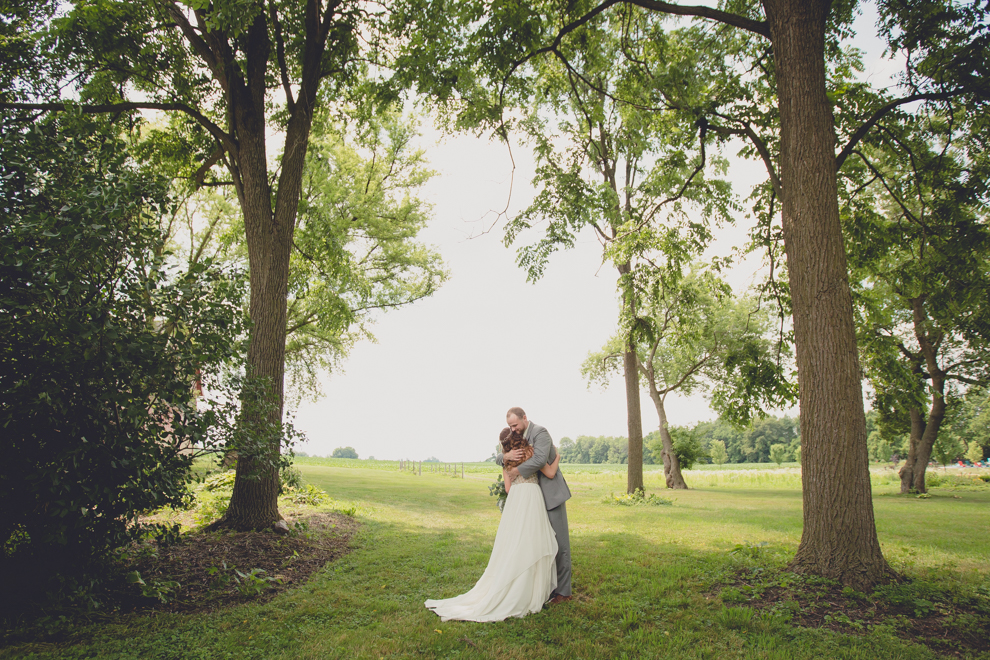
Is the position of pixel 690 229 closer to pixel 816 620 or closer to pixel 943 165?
pixel 943 165

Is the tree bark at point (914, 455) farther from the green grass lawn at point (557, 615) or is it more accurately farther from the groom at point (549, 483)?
the groom at point (549, 483)

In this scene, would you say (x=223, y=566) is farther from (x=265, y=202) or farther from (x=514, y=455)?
(x=265, y=202)

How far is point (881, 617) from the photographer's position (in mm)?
4695

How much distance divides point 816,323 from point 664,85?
6.07m

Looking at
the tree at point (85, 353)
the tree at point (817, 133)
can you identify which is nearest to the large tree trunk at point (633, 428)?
the tree at point (817, 133)

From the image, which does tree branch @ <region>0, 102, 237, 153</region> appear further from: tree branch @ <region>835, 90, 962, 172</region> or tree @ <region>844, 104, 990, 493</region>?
tree @ <region>844, 104, 990, 493</region>

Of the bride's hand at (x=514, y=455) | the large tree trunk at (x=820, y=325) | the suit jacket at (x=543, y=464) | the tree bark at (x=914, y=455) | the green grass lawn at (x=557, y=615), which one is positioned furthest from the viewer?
the tree bark at (x=914, y=455)

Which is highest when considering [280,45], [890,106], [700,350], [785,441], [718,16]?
[280,45]

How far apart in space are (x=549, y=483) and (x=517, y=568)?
3.37 feet

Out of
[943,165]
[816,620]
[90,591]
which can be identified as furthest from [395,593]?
[943,165]

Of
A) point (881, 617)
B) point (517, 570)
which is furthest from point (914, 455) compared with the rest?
point (517, 570)

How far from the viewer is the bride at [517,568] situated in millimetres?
5246

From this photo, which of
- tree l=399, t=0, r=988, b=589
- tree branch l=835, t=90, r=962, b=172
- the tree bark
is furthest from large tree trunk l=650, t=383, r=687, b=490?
tree branch l=835, t=90, r=962, b=172

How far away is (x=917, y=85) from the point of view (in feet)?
27.5
